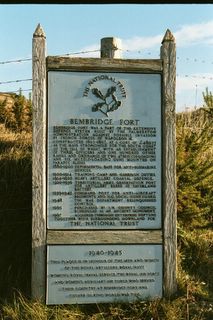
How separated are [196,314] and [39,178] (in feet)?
6.92

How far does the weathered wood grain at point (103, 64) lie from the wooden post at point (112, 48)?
578 mm

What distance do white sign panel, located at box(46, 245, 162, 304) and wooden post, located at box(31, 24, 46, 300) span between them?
0.30 feet

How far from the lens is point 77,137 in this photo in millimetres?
4652

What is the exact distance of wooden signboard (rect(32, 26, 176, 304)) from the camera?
4.60m

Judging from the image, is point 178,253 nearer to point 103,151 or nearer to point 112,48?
point 103,151

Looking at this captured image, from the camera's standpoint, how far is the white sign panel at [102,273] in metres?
4.59

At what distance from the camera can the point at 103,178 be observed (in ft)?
15.3

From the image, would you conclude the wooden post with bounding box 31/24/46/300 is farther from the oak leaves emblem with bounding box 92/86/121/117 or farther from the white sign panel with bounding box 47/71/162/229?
the oak leaves emblem with bounding box 92/86/121/117

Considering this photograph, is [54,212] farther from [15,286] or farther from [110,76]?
[110,76]

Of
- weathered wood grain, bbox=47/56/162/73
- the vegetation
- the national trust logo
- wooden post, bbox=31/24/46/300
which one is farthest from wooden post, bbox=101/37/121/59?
the vegetation

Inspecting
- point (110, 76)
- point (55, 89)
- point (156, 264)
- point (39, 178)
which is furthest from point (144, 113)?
point (156, 264)

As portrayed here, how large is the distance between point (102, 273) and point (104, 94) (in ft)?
6.09

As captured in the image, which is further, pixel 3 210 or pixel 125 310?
pixel 3 210

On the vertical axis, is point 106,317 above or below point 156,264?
below
